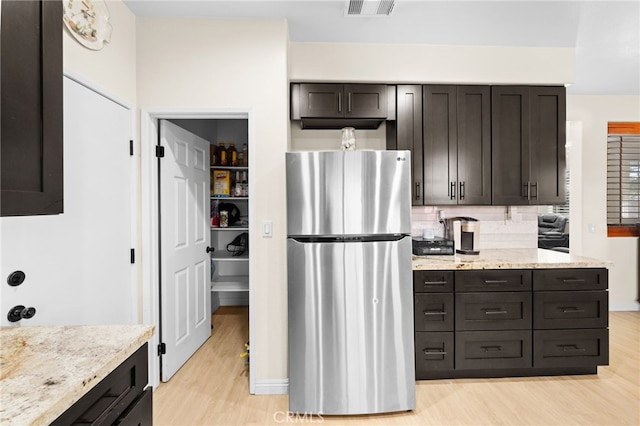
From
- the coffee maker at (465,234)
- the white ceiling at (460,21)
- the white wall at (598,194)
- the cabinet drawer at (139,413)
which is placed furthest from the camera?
the white wall at (598,194)

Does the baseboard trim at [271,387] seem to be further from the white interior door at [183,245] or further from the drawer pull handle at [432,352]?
the drawer pull handle at [432,352]

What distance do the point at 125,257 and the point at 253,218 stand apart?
0.86 m

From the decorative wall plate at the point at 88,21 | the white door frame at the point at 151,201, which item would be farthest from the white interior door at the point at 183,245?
the decorative wall plate at the point at 88,21

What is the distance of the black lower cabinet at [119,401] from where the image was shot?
866mm

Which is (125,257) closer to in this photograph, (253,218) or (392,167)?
(253,218)

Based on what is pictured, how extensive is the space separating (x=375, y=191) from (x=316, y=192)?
0.36m

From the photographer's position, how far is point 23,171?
83 cm

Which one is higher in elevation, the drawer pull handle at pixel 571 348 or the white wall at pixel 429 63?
the white wall at pixel 429 63

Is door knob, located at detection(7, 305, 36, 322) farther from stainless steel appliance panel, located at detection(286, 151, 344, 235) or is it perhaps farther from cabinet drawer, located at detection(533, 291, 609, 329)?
cabinet drawer, located at detection(533, 291, 609, 329)

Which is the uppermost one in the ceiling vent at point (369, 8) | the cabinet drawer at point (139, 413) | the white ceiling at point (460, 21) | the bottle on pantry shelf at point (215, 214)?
the white ceiling at point (460, 21)

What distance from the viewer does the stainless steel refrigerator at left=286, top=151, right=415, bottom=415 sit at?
2.05 meters

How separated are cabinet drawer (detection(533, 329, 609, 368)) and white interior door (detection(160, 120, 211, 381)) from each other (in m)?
2.73

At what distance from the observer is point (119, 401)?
1019 mm

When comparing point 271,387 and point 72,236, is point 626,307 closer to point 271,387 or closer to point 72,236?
point 271,387
